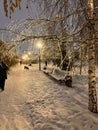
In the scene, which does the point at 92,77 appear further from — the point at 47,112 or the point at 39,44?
the point at 39,44

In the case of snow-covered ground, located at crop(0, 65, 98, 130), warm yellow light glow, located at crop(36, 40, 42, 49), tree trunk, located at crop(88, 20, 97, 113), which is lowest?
snow-covered ground, located at crop(0, 65, 98, 130)

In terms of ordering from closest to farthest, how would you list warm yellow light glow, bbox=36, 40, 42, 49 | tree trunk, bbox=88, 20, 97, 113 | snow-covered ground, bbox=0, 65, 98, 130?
warm yellow light glow, bbox=36, 40, 42, 49, snow-covered ground, bbox=0, 65, 98, 130, tree trunk, bbox=88, 20, 97, 113

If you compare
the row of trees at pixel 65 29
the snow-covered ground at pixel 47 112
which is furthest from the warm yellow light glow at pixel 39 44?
the snow-covered ground at pixel 47 112

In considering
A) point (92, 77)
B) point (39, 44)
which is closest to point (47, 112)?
point (92, 77)

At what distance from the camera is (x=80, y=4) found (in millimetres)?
8148

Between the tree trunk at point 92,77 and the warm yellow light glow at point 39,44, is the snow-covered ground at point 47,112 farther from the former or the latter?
the warm yellow light glow at point 39,44

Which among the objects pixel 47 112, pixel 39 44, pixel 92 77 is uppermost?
pixel 39 44

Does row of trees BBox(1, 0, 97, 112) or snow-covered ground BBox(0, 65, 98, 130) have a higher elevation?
row of trees BBox(1, 0, 97, 112)

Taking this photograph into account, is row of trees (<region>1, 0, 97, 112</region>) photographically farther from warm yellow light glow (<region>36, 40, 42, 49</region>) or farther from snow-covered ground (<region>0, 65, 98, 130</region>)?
snow-covered ground (<region>0, 65, 98, 130</region>)

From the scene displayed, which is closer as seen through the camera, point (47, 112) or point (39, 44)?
point (39, 44)

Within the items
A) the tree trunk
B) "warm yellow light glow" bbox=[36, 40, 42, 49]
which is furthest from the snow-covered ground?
"warm yellow light glow" bbox=[36, 40, 42, 49]

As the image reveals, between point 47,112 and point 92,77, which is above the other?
point 92,77

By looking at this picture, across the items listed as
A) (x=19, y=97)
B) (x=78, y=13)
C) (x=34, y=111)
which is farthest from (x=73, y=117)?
(x=19, y=97)

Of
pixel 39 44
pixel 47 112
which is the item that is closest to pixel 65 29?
pixel 39 44
